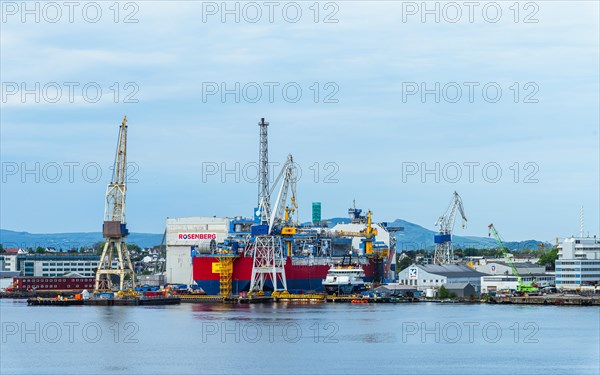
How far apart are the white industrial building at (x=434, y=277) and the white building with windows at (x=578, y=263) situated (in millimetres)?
5843

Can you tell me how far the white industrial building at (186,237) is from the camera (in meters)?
94.3

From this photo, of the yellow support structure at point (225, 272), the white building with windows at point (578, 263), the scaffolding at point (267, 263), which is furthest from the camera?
the white building with windows at point (578, 263)

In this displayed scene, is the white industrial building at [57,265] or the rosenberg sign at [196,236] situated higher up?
the rosenberg sign at [196,236]

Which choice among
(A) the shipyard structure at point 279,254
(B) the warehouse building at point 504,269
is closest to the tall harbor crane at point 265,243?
(A) the shipyard structure at point 279,254

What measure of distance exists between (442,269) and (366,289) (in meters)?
8.79

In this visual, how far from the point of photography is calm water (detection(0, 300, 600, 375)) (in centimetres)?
3878

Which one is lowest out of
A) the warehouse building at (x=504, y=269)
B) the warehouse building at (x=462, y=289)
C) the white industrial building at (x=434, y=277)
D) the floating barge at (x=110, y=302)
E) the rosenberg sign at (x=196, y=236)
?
the floating barge at (x=110, y=302)

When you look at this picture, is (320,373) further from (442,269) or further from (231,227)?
(442,269)

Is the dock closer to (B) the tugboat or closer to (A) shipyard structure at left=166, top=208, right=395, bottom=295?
(B) the tugboat

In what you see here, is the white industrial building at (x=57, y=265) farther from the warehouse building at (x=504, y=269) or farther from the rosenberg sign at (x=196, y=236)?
the warehouse building at (x=504, y=269)

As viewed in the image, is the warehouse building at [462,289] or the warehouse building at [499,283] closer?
the warehouse building at [462,289]

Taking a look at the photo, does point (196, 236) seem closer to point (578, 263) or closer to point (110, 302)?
point (110, 302)

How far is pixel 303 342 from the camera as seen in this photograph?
45.6 meters

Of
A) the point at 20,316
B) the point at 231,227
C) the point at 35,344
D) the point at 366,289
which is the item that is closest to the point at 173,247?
the point at 231,227
